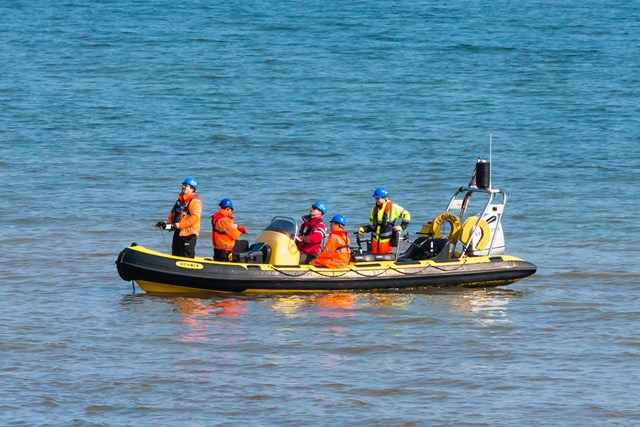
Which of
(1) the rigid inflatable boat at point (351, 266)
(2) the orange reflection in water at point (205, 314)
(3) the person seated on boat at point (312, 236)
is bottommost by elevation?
(2) the orange reflection in water at point (205, 314)

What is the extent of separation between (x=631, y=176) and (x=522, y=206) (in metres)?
3.11

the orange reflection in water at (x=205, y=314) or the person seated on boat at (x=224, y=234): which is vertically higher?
the person seated on boat at (x=224, y=234)

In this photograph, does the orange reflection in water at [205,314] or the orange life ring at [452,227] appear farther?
the orange life ring at [452,227]

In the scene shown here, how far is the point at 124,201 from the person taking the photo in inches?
840

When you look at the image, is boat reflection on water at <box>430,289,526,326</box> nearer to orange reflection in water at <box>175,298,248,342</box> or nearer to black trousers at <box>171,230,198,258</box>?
orange reflection in water at <box>175,298,248,342</box>

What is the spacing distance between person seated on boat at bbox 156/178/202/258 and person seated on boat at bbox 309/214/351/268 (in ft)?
5.23

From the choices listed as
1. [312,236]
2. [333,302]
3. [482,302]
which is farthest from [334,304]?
[482,302]

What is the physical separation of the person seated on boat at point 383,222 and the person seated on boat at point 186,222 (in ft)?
6.77

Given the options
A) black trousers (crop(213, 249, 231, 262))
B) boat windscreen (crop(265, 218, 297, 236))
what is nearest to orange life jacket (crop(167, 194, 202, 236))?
black trousers (crop(213, 249, 231, 262))

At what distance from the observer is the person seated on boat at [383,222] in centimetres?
1576

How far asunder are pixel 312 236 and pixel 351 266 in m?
0.77

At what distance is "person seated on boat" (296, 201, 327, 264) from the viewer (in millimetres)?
15445

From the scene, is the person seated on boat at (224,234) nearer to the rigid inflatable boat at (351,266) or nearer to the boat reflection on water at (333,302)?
the rigid inflatable boat at (351,266)

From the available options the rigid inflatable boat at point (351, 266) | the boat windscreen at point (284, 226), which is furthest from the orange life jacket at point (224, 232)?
the boat windscreen at point (284, 226)
